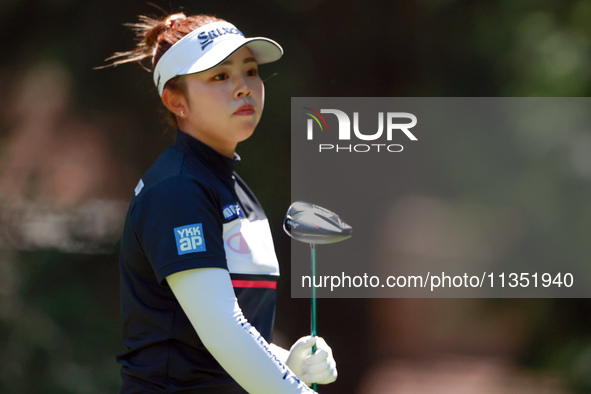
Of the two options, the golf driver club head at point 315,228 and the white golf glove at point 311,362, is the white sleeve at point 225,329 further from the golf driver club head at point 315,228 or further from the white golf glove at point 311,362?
the golf driver club head at point 315,228

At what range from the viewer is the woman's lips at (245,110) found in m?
1.56

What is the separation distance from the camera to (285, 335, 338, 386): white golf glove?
1617mm

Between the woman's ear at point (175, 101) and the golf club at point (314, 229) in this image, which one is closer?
the woman's ear at point (175, 101)

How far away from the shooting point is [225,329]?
50.1 inches

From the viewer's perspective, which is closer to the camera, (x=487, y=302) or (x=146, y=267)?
(x=146, y=267)

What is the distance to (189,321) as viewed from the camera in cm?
141

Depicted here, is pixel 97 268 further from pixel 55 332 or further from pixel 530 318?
pixel 530 318

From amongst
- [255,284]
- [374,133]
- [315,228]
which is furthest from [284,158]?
[255,284]

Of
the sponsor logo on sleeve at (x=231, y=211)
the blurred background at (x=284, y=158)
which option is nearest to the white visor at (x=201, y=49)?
the sponsor logo on sleeve at (x=231, y=211)

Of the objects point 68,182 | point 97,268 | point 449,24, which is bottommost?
point 97,268

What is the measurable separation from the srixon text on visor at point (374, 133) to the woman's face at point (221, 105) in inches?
80.4

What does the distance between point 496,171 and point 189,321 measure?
102 inches

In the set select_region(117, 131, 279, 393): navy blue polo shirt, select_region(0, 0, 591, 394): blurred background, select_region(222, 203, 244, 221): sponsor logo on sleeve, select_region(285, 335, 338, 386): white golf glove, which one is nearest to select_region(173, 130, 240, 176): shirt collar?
select_region(117, 131, 279, 393): navy blue polo shirt

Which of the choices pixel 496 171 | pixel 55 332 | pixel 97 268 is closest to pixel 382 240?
pixel 496 171
